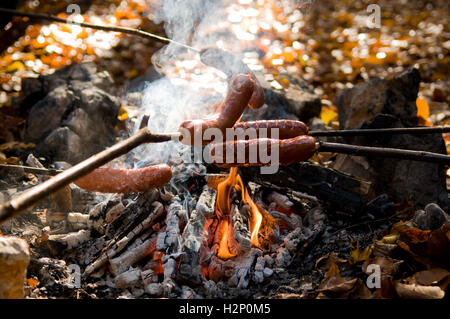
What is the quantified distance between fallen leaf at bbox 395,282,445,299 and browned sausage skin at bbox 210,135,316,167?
3.54 feet

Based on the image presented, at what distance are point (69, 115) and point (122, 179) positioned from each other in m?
2.25

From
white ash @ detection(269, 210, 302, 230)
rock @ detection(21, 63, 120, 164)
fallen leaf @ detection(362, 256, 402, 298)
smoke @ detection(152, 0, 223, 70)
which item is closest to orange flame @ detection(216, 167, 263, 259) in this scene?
white ash @ detection(269, 210, 302, 230)

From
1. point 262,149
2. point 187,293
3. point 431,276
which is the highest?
point 262,149

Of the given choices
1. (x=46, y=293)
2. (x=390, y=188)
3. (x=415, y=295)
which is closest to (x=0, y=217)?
(x=46, y=293)

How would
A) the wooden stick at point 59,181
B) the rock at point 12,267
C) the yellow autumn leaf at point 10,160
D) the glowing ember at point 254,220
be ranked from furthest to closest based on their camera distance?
the yellow autumn leaf at point 10,160 → the glowing ember at point 254,220 → the rock at point 12,267 → the wooden stick at point 59,181

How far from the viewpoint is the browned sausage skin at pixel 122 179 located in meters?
2.67

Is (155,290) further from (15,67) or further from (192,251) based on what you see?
(15,67)

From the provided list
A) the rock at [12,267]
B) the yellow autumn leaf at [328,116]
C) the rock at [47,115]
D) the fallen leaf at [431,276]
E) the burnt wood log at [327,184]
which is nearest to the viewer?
the rock at [12,267]

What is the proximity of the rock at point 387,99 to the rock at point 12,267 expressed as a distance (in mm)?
3698

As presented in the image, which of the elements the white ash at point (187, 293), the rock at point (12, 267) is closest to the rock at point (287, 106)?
the white ash at point (187, 293)

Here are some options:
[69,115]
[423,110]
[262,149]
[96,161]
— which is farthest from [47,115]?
[423,110]

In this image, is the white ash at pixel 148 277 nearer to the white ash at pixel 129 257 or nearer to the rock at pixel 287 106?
the white ash at pixel 129 257

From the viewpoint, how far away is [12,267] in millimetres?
2018

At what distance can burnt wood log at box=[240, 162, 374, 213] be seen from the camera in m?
3.11
